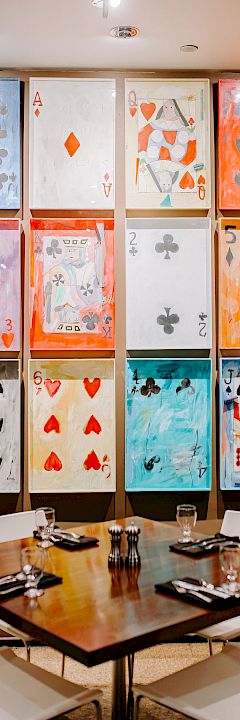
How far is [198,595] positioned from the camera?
223cm

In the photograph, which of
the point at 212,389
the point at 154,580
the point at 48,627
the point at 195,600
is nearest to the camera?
the point at 48,627

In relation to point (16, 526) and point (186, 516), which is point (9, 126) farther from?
point (186, 516)

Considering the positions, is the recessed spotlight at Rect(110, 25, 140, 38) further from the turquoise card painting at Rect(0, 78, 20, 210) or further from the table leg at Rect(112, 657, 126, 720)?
the table leg at Rect(112, 657, 126, 720)

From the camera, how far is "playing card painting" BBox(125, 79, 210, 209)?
393 centimetres

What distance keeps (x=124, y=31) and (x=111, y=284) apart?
1.16 metres

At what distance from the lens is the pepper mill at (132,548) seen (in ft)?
8.48

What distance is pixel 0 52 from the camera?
12.3ft

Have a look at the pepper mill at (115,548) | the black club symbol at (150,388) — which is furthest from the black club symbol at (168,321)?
the pepper mill at (115,548)

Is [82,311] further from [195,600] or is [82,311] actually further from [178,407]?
[195,600]

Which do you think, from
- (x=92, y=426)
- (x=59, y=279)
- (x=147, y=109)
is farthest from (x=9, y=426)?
(x=147, y=109)

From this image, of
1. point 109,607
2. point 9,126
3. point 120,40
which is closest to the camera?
point 109,607

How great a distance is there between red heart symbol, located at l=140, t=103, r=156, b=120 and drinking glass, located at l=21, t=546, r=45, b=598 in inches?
89.8

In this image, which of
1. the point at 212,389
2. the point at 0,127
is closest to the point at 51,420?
the point at 212,389

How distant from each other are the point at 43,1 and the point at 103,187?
1.01 meters
